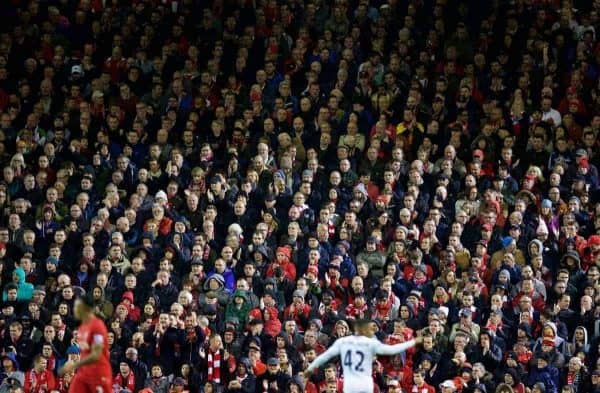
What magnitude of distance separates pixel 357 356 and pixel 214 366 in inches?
148

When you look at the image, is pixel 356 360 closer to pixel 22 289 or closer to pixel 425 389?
pixel 425 389

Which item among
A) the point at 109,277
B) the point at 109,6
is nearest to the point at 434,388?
the point at 109,277

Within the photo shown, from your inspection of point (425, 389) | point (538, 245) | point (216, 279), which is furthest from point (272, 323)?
point (538, 245)

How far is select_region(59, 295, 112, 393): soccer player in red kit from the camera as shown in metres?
21.9

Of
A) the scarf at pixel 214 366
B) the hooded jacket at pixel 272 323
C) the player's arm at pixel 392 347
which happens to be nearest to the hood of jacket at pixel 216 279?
the hooded jacket at pixel 272 323

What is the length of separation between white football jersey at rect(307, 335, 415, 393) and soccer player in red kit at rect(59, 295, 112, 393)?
8.05 ft

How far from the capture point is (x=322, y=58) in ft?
107

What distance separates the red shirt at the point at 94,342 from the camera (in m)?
22.0

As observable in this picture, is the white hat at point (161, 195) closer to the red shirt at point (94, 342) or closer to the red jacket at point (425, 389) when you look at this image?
the red jacket at point (425, 389)

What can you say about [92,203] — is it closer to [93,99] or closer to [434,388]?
[93,99]

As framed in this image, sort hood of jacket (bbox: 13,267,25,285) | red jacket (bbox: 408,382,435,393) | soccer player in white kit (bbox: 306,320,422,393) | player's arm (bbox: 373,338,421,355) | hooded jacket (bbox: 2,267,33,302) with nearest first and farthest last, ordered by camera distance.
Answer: player's arm (bbox: 373,338,421,355), soccer player in white kit (bbox: 306,320,422,393), red jacket (bbox: 408,382,435,393), hooded jacket (bbox: 2,267,33,302), hood of jacket (bbox: 13,267,25,285)

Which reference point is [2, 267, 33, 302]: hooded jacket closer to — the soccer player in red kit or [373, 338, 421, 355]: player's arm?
the soccer player in red kit

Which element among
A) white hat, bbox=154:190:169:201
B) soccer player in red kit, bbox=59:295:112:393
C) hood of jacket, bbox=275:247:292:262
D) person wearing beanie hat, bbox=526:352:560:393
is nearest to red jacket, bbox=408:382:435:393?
person wearing beanie hat, bbox=526:352:560:393

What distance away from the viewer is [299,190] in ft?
97.6
